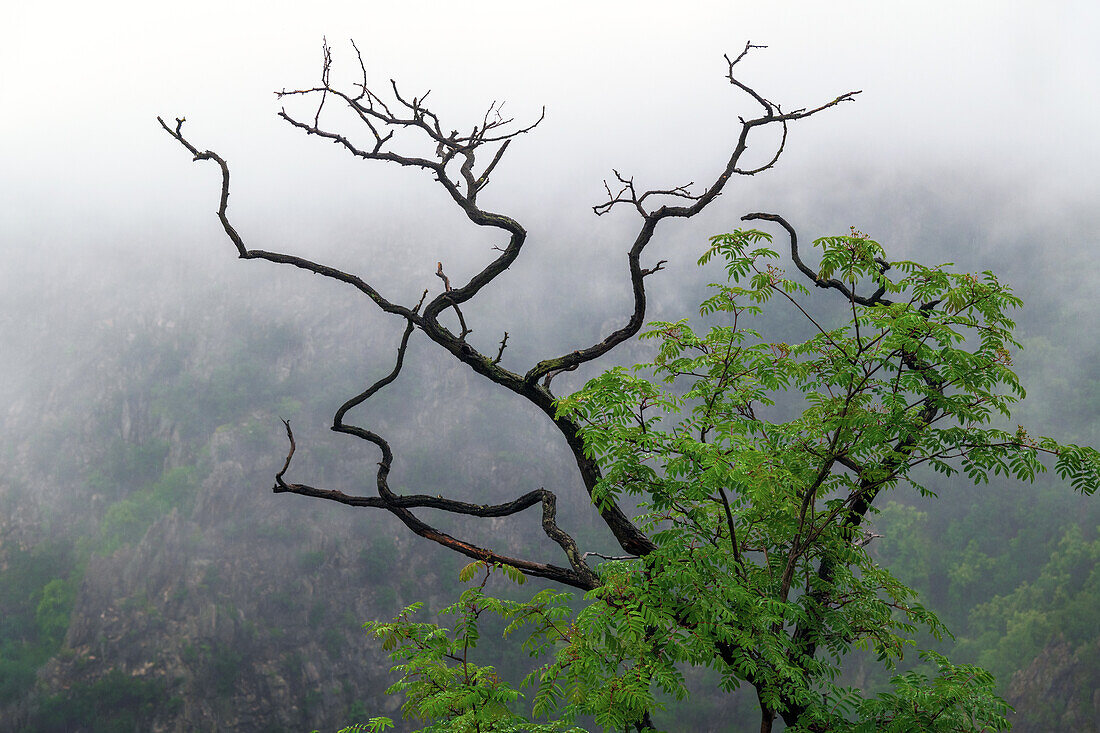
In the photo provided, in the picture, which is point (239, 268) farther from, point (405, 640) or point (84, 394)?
point (405, 640)

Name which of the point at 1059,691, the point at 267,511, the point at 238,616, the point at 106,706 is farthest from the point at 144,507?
the point at 1059,691

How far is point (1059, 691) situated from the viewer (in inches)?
1603

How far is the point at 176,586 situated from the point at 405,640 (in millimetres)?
59962

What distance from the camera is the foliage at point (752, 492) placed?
4465 millimetres

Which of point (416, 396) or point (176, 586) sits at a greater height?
point (416, 396)

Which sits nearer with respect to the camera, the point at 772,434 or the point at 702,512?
the point at 702,512

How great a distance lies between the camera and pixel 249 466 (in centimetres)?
6538

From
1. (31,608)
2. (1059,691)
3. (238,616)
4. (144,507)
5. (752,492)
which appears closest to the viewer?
(752,492)

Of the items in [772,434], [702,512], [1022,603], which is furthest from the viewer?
[1022,603]

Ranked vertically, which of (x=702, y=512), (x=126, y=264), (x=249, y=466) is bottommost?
(x=702, y=512)

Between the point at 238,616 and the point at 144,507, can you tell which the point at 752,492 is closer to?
the point at 238,616

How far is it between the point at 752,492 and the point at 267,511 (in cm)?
6352

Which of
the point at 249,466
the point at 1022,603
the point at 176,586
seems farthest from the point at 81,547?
the point at 1022,603

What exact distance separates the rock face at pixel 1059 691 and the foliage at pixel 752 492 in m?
44.4
